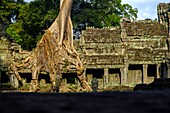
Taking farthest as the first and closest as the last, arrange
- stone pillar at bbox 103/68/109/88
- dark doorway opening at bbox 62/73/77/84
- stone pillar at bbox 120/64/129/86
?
dark doorway opening at bbox 62/73/77/84 < stone pillar at bbox 120/64/129/86 < stone pillar at bbox 103/68/109/88

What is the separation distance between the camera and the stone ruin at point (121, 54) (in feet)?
145

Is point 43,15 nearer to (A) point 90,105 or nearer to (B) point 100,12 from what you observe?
(B) point 100,12

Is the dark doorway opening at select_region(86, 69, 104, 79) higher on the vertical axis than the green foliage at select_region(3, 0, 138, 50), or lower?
lower

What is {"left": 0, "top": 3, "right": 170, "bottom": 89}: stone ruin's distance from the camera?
145ft

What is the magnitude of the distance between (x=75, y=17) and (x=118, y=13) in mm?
A: 9509

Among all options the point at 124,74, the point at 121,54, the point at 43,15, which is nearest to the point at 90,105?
the point at 124,74

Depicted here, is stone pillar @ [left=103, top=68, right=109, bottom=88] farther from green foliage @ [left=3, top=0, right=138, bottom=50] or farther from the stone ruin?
green foliage @ [left=3, top=0, right=138, bottom=50]

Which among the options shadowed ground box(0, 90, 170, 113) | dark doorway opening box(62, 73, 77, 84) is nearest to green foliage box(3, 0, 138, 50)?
dark doorway opening box(62, 73, 77, 84)

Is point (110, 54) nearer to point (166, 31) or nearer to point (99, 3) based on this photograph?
point (166, 31)

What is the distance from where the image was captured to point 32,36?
67.3 m

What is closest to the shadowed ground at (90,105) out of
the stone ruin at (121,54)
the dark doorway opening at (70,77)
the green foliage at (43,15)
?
the stone ruin at (121,54)

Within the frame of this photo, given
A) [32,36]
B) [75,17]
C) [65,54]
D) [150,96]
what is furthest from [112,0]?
[150,96]

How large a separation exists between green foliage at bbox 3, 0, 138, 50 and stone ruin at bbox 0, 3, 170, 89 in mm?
17563

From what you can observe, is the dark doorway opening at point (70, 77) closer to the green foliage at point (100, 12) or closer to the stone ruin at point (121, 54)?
the stone ruin at point (121, 54)
